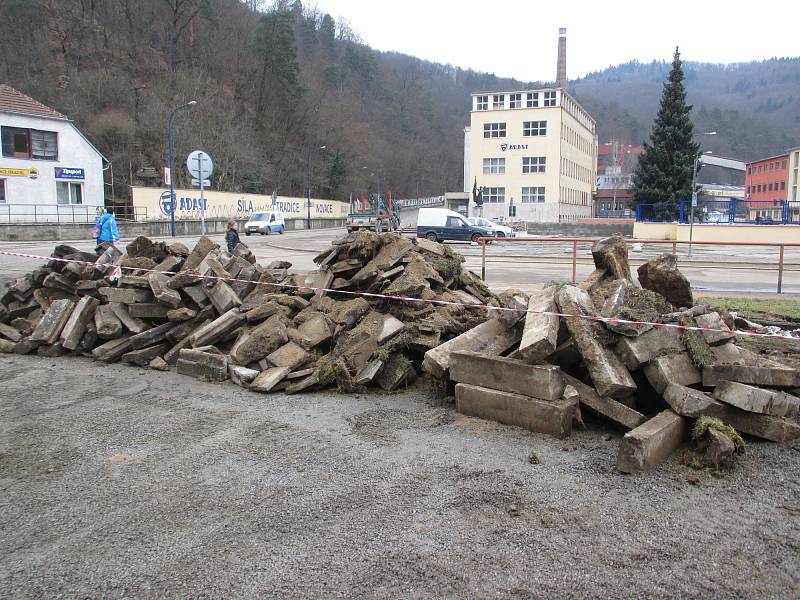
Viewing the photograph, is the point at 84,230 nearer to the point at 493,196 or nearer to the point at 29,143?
the point at 29,143

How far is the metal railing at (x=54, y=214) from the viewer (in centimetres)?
4119

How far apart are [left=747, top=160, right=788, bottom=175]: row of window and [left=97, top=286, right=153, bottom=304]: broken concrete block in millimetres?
95271

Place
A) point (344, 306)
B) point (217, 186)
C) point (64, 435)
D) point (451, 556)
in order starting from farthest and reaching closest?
point (217, 186)
point (344, 306)
point (64, 435)
point (451, 556)

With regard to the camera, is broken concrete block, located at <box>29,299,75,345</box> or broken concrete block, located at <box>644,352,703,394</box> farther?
broken concrete block, located at <box>29,299,75,345</box>

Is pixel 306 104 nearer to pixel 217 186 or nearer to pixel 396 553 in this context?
pixel 217 186

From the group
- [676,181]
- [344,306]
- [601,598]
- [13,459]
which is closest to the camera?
[601,598]

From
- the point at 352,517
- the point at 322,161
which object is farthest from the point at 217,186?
the point at 352,517

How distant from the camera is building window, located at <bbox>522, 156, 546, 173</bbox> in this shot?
80.0 meters

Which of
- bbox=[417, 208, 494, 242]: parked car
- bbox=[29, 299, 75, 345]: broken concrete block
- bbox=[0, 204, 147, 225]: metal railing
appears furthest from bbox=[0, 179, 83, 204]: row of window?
bbox=[29, 299, 75, 345]: broken concrete block

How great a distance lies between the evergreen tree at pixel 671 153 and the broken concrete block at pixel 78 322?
47925 mm

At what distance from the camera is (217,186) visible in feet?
217

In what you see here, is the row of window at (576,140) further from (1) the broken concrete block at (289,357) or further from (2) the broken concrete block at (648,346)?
(2) the broken concrete block at (648,346)

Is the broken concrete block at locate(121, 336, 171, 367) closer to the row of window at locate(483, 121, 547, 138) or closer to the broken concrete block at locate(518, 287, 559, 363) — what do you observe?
the broken concrete block at locate(518, 287, 559, 363)

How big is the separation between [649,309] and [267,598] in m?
4.65
